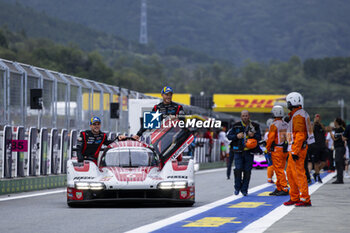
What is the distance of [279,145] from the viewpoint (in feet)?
56.2

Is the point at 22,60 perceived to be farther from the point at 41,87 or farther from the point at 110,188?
the point at 110,188

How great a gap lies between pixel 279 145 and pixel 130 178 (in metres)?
4.15

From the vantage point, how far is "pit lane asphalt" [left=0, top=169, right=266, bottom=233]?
1092 cm

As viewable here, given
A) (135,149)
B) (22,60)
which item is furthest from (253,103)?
(135,149)

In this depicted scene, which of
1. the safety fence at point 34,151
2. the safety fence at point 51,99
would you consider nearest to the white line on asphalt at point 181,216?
the safety fence at point 34,151

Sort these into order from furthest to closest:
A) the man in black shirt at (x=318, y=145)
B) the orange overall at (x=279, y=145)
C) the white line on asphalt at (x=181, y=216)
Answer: the man in black shirt at (x=318, y=145)
the orange overall at (x=279, y=145)
the white line on asphalt at (x=181, y=216)

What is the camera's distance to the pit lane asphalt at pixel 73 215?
10.9 m

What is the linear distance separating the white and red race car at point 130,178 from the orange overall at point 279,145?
278 centimetres

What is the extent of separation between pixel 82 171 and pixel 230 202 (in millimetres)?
2659

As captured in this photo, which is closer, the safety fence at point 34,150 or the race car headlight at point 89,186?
the race car headlight at point 89,186

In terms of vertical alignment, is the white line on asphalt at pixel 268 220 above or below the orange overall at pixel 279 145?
below

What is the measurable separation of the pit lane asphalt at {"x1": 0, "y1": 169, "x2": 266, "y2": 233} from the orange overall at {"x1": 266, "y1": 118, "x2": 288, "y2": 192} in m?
1.32

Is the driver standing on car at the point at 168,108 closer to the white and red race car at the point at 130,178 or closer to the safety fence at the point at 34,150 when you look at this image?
the white and red race car at the point at 130,178

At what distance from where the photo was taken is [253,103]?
102 m
